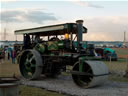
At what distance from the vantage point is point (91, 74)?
6.52m

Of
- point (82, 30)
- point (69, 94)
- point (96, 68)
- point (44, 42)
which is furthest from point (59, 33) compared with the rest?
point (69, 94)

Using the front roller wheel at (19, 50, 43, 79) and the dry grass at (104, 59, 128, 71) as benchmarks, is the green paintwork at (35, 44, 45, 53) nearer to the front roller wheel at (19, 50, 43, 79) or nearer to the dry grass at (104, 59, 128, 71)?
the front roller wheel at (19, 50, 43, 79)

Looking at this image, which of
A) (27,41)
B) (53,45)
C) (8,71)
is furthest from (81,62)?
(8,71)

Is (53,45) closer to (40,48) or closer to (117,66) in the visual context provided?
(40,48)

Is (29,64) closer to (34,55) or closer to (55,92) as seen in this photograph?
(34,55)

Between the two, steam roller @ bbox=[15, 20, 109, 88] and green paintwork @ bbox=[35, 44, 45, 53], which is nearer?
steam roller @ bbox=[15, 20, 109, 88]

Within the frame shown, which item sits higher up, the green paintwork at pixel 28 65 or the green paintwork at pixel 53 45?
the green paintwork at pixel 53 45

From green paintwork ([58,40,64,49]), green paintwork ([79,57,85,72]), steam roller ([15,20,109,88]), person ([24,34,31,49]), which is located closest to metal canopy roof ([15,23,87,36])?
steam roller ([15,20,109,88])

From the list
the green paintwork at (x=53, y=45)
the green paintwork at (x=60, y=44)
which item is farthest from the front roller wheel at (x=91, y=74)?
the green paintwork at (x=53, y=45)

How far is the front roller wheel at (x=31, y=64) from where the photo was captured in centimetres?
838

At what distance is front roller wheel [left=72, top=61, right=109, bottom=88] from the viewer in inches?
258

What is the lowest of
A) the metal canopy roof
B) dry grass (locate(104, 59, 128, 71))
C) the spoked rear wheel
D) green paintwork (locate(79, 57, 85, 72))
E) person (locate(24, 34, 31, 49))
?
dry grass (locate(104, 59, 128, 71))

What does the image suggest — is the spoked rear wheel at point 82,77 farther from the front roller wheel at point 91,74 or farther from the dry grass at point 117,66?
the dry grass at point 117,66

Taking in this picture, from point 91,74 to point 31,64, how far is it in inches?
129
